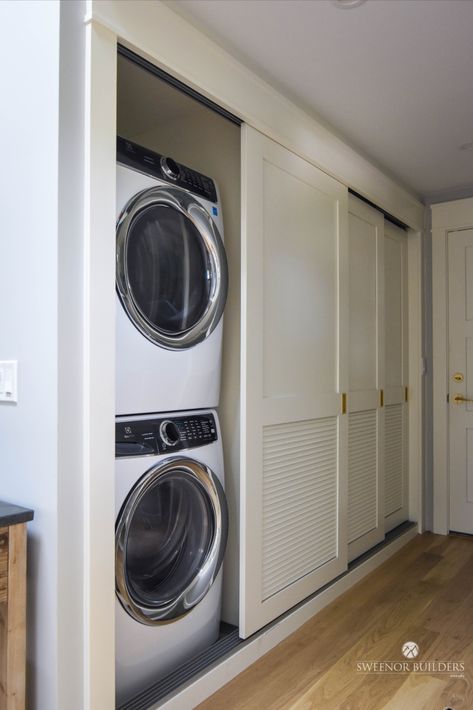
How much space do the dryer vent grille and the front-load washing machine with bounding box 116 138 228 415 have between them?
2.89 feet

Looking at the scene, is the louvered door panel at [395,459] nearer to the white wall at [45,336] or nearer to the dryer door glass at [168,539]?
the dryer door glass at [168,539]

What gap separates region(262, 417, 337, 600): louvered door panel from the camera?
2.23 meters

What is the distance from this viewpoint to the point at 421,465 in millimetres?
3703

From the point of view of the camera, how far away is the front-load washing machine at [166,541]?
168 cm

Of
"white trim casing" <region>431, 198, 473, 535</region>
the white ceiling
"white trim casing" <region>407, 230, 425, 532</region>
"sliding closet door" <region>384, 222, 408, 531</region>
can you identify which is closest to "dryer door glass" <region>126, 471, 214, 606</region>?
the white ceiling

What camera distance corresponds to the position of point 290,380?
93.6 inches

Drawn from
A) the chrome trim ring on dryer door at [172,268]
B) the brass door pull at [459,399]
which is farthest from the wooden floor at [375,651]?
the chrome trim ring on dryer door at [172,268]

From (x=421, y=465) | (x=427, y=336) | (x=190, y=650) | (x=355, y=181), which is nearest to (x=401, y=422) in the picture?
(x=421, y=465)

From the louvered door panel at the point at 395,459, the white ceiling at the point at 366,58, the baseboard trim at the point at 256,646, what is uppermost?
the white ceiling at the point at 366,58

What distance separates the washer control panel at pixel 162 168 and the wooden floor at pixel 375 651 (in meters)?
1.77

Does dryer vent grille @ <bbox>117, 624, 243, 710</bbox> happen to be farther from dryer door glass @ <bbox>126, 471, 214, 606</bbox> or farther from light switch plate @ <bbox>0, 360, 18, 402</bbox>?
light switch plate @ <bbox>0, 360, 18, 402</bbox>

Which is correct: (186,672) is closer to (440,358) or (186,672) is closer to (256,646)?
(256,646)

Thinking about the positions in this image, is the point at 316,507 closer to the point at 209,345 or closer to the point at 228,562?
the point at 228,562

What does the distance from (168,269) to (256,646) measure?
1.45m
